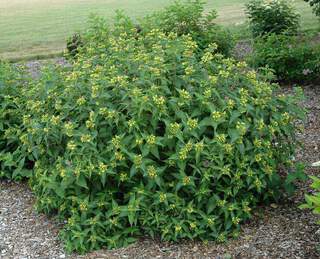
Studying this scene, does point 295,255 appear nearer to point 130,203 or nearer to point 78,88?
point 130,203

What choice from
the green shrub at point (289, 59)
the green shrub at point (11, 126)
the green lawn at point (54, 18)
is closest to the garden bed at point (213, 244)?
the green shrub at point (11, 126)

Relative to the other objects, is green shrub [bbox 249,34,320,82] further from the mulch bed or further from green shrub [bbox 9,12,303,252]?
green shrub [bbox 9,12,303,252]

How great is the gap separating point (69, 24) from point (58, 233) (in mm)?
13468

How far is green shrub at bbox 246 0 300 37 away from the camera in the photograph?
32.0 ft

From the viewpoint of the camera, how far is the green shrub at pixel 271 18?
9750 millimetres

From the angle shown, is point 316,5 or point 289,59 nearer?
point 289,59

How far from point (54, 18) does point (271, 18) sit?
421 inches

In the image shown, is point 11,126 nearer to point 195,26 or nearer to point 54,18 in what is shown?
point 195,26

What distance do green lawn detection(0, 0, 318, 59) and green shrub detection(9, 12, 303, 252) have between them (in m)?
7.91

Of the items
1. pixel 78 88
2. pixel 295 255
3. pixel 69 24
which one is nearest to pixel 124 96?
pixel 78 88

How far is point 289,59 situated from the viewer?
24.6 feet

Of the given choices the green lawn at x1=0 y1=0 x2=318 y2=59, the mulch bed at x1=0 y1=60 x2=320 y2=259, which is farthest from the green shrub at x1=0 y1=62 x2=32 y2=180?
the green lawn at x1=0 y1=0 x2=318 y2=59

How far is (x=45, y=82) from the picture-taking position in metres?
4.59

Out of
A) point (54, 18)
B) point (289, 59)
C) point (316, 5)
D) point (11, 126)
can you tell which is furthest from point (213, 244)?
point (54, 18)
